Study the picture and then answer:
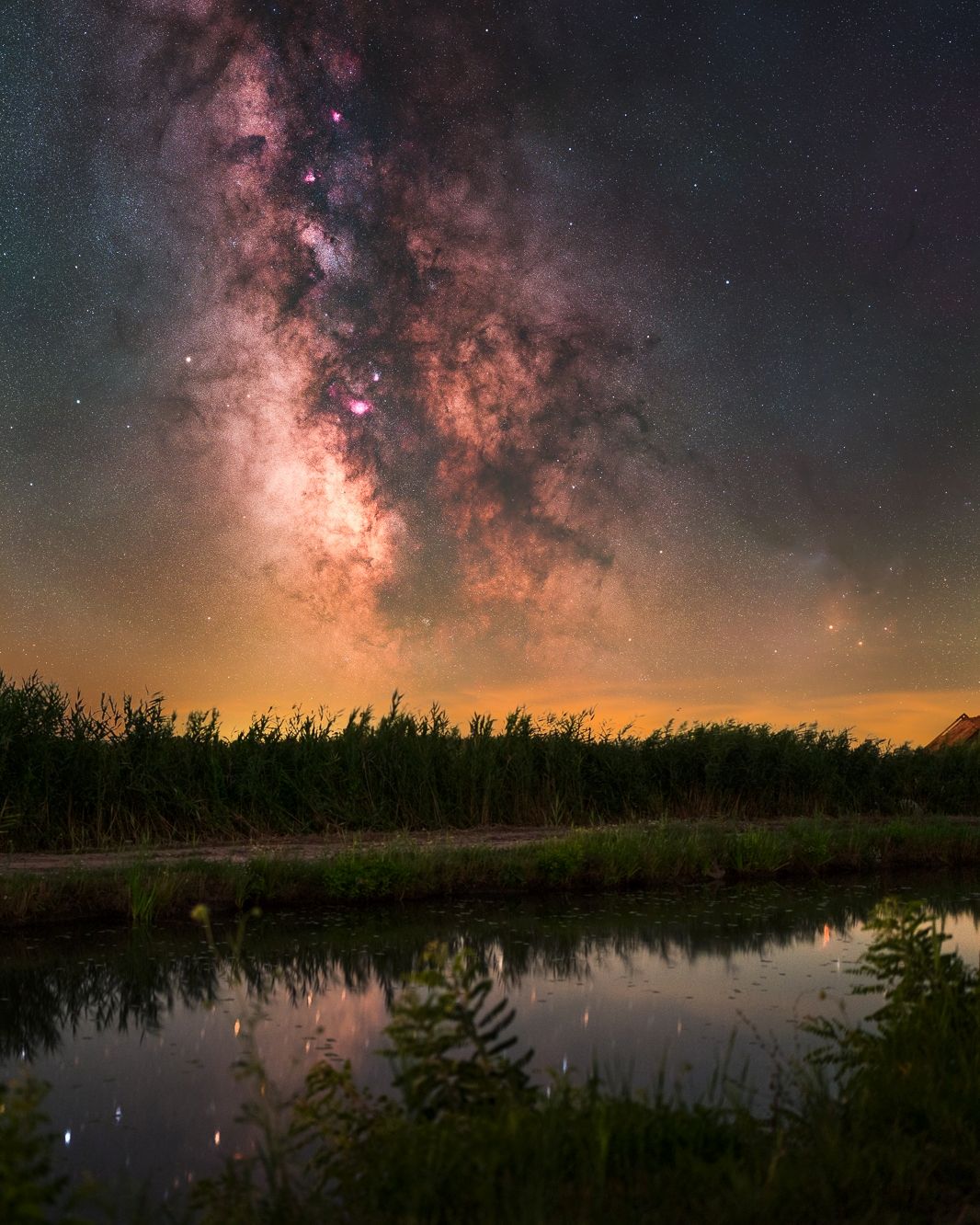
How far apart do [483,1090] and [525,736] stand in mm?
16536

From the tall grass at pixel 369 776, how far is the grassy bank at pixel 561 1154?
12705 millimetres

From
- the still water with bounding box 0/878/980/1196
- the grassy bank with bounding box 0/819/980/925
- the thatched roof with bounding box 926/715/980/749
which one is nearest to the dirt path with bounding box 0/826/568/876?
the grassy bank with bounding box 0/819/980/925

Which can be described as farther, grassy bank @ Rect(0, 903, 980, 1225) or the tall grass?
the tall grass

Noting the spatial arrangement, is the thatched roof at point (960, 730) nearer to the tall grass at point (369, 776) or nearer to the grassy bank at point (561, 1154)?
the tall grass at point (369, 776)

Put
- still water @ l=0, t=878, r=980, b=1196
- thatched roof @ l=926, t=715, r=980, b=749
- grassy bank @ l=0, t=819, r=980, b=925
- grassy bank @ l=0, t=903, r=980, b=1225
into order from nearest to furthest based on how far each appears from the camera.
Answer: grassy bank @ l=0, t=903, r=980, b=1225, still water @ l=0, t=878, r=980, b=1196, grassy bank @ l=0, t=819, r=980, b=925, thatched roof @ l=926, t=715, r=980, b=749

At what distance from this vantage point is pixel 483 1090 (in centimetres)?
427

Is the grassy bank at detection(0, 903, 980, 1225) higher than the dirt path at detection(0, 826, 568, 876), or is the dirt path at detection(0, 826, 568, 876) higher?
the grassy bank at detection(0, 903, 980, 1225)

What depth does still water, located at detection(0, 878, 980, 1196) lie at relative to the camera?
18.4 feet

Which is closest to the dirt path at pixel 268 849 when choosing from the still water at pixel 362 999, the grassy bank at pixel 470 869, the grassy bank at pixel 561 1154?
the grassy bank at pixel 470 869

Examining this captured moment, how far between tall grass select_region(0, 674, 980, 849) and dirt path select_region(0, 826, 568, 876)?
2.49 feet

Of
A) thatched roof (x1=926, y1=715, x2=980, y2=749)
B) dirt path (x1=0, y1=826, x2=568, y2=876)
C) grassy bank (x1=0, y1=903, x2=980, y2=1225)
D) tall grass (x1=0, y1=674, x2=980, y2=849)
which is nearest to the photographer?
grassy bank (x1=0, y1=903, x2=980, y2=1225)

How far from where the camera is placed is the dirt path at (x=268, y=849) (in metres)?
13.0

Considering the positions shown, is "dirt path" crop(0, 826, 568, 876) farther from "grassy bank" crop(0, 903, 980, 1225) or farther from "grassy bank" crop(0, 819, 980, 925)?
"grassy bank" crop(0, 903, 980, 1225)

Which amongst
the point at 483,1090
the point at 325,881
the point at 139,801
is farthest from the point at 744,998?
the point at 139,801
